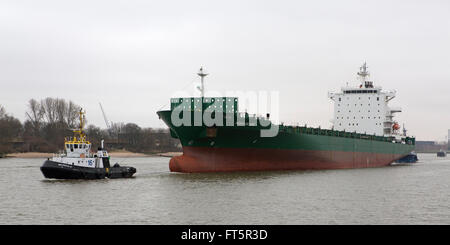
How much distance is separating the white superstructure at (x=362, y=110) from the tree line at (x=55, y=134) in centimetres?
3544

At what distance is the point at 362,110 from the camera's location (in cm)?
4541

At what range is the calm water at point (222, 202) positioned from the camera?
14.2m

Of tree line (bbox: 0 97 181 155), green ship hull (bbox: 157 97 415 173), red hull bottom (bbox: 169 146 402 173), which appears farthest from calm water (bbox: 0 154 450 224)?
tree line (bbox: 0 97 181 155)

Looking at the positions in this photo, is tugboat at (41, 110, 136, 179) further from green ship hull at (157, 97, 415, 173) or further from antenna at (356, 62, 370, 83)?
antenna at (356, 62, 370, 83)

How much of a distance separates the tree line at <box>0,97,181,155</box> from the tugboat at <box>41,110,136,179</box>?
36.7 meters

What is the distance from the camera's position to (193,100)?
27.2 m

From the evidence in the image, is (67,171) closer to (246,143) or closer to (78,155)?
(78,155)

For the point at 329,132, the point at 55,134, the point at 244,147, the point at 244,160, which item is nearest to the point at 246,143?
the point at 244,147

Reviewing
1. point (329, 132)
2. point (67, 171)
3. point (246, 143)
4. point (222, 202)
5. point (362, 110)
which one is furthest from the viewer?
point (362, 110)

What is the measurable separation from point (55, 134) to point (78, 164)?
51.7m

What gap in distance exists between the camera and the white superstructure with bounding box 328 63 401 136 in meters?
45.0

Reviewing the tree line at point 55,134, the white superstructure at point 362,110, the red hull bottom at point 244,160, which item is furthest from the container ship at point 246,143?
the tree line at point 55,134
